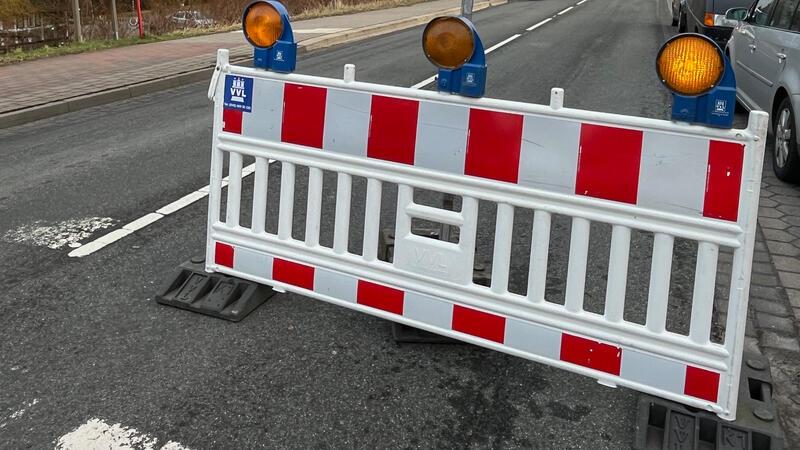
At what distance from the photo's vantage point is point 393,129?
3186mm

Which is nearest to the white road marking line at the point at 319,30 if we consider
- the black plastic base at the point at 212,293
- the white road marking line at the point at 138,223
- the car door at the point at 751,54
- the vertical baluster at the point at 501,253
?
the car door at the point at 751,54

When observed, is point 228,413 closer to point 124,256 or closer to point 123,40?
point 124,256

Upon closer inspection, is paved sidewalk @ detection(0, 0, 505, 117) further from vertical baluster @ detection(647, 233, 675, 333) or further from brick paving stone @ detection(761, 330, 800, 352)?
brick paving stone @ detection(761, 330, 800, 352)

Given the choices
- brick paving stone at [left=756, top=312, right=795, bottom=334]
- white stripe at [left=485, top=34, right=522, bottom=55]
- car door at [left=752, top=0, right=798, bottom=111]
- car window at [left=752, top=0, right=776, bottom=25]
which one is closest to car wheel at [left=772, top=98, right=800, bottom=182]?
car door at [left=752, top=0, right=798, bottom=111]

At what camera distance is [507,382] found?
307cm

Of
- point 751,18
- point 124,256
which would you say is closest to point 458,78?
point 124,256

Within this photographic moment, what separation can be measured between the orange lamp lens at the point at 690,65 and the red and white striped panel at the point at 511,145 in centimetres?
19

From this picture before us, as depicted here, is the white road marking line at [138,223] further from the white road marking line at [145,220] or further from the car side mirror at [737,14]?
the car side mirror at [737,14]

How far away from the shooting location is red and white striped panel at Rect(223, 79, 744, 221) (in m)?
2.61

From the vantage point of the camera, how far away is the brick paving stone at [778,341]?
3395 mm

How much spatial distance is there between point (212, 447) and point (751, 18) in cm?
753

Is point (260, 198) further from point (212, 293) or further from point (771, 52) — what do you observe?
Answer: point (771, 52)

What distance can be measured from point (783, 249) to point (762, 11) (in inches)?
151

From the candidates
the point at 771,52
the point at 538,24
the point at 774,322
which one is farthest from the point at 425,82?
the point at 538,24
